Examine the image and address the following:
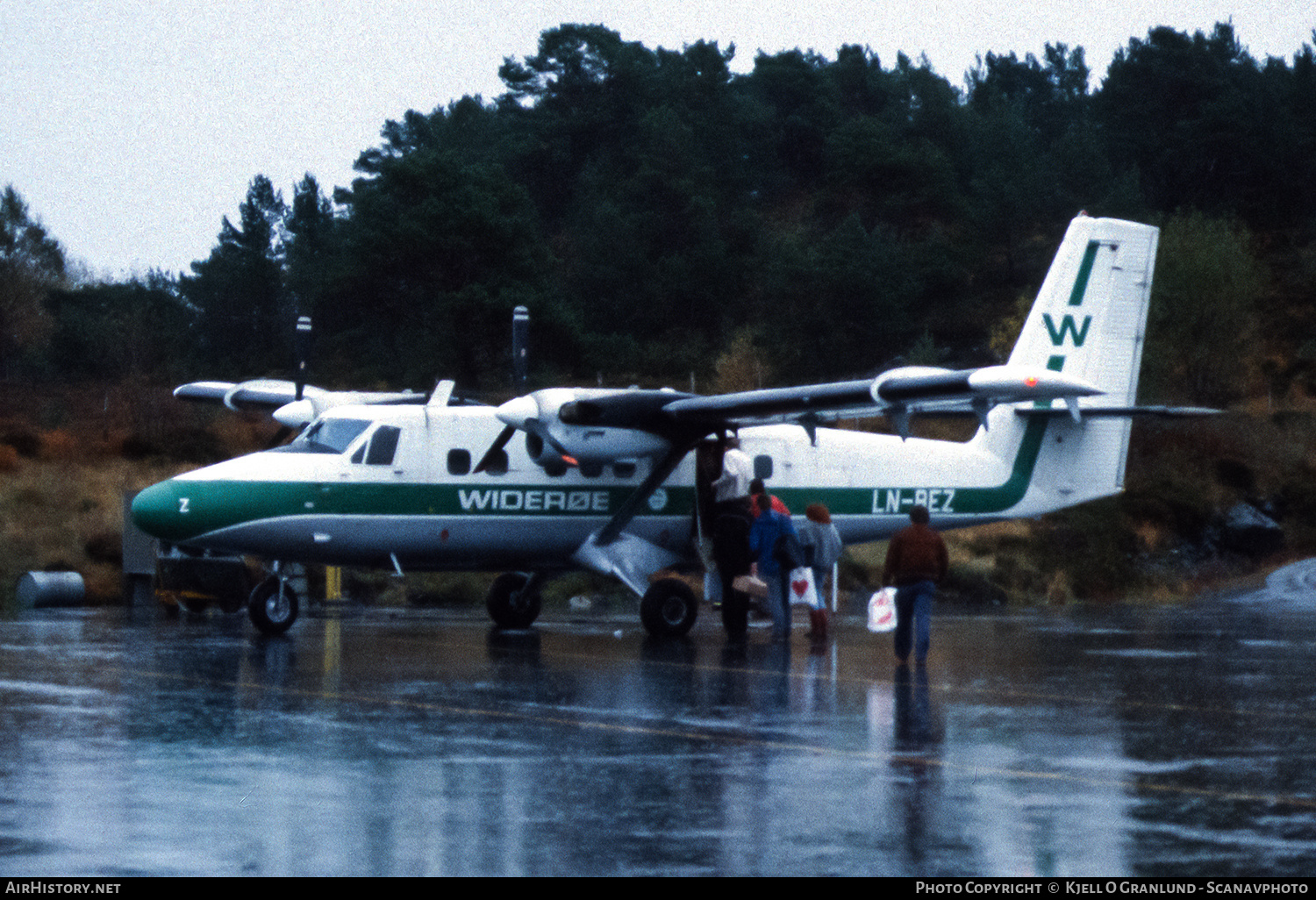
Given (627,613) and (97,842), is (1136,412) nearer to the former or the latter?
(627,613)

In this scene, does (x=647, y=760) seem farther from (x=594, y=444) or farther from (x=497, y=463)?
(x=497, y=463)

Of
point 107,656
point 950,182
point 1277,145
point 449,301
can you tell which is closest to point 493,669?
point 107,656

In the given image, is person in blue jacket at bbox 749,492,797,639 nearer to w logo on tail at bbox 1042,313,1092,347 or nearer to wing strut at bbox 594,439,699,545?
wing strut at bbox 594,439,699,545

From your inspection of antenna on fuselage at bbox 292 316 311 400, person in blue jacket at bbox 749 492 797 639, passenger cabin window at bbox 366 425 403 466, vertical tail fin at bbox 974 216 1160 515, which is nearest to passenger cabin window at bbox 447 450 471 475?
passenger cabin window at bbox 366 425 403 466

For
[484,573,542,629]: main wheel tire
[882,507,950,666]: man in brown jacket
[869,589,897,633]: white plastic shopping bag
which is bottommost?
[484,573,542,629]: main wheel tire

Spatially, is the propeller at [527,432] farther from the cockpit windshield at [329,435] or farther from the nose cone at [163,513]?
the nose cone at [163,513]

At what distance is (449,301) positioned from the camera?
1988 inches

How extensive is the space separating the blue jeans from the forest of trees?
114 feet

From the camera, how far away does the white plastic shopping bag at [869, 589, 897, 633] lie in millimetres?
16531

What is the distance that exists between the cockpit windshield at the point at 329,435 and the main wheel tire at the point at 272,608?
166cm

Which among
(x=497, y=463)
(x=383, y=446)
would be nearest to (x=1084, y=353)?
(x=497, y=463)

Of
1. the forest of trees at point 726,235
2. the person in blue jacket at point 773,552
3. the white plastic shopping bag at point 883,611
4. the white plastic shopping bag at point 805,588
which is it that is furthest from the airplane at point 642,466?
the forest of trees at point 726,235

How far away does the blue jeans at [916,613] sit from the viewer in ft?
52.3

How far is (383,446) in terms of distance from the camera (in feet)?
62.4
